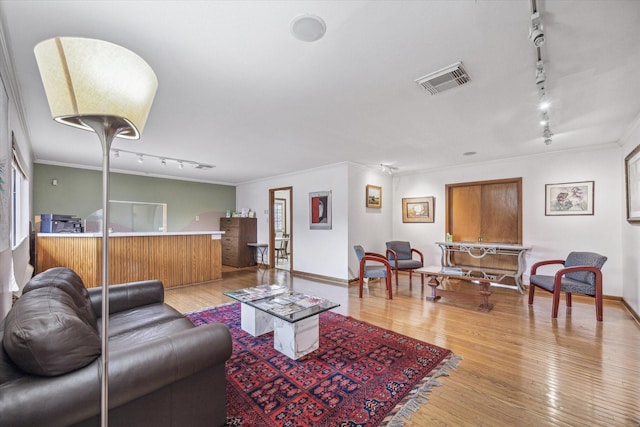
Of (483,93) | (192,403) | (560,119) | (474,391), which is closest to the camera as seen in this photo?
(192,403)

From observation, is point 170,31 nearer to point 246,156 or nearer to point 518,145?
point 246,156

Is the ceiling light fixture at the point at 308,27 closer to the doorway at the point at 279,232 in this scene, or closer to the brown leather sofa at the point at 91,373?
the brown leather sofa at the point at 91,373

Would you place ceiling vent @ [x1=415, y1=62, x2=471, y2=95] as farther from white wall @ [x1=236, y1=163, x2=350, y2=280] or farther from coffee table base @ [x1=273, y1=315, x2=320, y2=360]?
white wall @ [x1=236, y1=163, x2=350, y2=280]

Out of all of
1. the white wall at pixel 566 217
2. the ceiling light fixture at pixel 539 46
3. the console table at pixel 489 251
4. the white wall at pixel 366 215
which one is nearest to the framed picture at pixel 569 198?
the white wall at pixel 566 217

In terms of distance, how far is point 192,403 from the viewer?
1457 millimetres

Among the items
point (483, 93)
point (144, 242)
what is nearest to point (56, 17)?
point (483, 93)

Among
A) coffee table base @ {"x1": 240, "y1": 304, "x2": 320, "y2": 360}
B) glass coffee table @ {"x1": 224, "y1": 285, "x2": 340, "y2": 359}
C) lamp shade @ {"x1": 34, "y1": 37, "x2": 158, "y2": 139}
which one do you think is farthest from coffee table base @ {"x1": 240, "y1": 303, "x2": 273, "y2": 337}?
lamp shade @ {"x1": 34, "y1": 37, "x2": 158, "y2": 139}

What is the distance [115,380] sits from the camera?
1.16 metres

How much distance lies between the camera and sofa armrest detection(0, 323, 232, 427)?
0.98 m

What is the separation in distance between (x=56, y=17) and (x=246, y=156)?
11.1ft

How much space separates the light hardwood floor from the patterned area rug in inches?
6.1

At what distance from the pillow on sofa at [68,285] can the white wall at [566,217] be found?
5840 millimetres

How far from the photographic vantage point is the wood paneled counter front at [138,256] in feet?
14.3

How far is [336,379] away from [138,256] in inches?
170
